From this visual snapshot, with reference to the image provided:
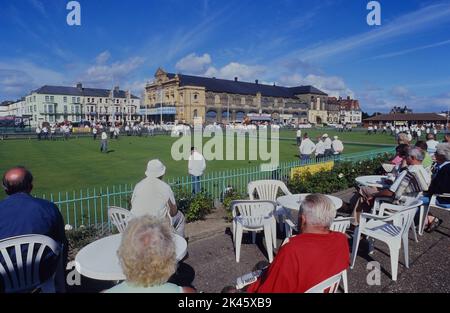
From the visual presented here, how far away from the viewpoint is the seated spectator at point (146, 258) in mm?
2258

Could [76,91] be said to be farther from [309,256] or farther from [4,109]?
[309,256]

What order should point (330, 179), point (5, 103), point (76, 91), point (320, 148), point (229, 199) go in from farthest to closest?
point (5, 103) → point (76, 91) → point (320, 148) → point (330, 179) → point (229, 199)

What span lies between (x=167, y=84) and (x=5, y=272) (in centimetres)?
9330

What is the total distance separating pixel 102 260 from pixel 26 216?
2.91ft

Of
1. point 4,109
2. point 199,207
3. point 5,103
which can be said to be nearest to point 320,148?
point 199,207

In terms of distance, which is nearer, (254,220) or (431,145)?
(254,220)

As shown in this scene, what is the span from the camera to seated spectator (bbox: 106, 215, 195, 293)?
2.26 m

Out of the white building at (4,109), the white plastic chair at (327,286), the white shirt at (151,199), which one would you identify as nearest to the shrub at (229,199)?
the white shirt at (151,199)

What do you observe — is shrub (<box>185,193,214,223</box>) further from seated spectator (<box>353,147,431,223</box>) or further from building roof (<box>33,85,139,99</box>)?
building roof (<box>33,85,139,99</box>)

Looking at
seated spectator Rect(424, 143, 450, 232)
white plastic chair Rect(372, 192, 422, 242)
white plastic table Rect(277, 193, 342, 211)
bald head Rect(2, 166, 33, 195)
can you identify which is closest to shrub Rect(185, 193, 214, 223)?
white plastic table Rect(277, 193, 342, 211)

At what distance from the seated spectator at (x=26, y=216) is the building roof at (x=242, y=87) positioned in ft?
Result: 287

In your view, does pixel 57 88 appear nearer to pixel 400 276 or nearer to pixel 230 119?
pixel 230 119

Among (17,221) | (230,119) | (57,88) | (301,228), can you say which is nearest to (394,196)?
(301,228)

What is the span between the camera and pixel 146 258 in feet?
7.39
